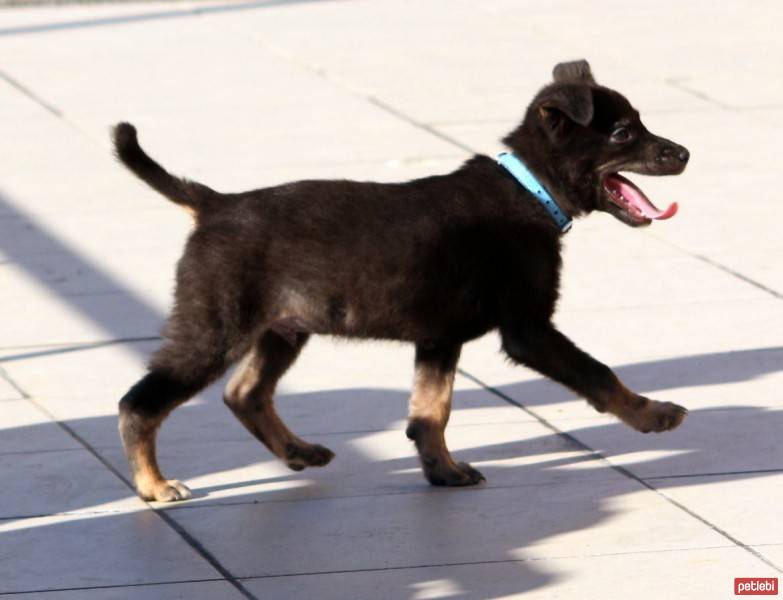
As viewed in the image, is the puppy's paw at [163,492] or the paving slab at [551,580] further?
the puppy's paw at [163,492]

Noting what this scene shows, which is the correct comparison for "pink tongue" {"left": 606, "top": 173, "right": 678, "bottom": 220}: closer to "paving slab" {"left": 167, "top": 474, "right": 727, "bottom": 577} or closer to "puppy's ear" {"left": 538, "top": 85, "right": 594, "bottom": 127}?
"puppy's ear" {"left": 538, "top": 85, "right": 594, "bottom": 127}

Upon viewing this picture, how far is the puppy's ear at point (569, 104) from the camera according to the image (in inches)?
265

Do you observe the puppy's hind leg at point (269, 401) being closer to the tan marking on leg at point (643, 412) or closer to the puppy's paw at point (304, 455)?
the puppy's paw at point (304, 455)

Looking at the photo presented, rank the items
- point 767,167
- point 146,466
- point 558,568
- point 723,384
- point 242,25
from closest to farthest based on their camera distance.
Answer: point 558,568, point 146,466, point 723,384, point 767,167, point 242,25

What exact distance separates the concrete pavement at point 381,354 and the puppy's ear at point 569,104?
1.35 m

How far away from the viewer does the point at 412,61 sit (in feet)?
50.0

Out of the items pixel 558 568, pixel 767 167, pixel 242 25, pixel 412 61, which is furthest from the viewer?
pixel 242 25

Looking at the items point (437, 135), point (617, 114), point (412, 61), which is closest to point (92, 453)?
point (617, 114)

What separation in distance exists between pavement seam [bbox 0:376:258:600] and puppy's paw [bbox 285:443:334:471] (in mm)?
621

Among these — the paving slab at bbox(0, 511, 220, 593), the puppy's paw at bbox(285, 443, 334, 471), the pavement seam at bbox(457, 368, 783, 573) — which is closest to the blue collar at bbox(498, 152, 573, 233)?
the pavement seam at bbox(457, 368, 783, 573)

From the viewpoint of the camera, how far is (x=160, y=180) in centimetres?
685

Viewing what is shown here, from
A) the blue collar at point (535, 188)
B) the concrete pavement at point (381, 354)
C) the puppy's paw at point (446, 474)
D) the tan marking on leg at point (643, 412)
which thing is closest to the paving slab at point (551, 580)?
the concrete pavement at point (381, 354)

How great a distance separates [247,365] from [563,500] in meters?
1.35

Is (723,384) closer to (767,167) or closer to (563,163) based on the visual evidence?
(563,163)
